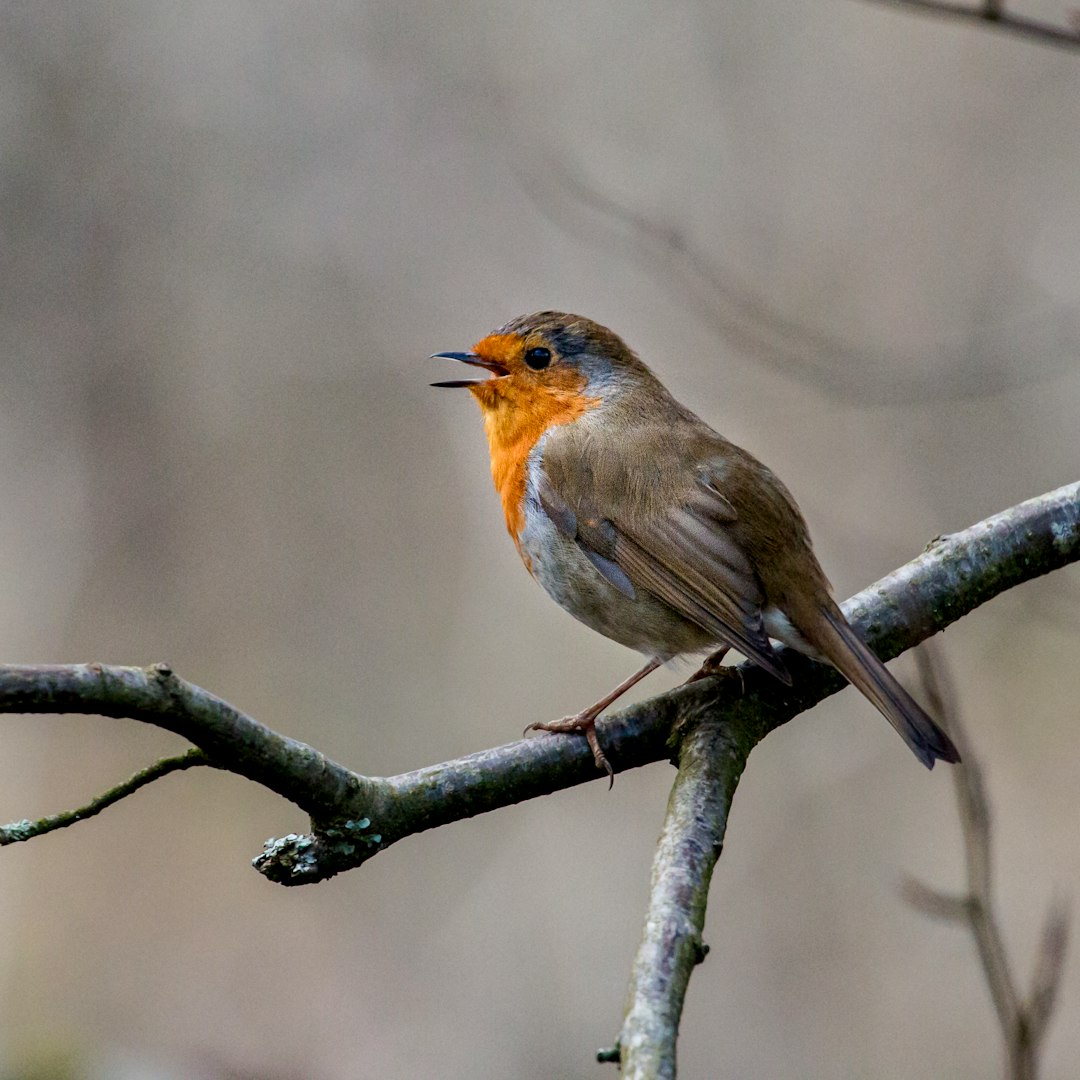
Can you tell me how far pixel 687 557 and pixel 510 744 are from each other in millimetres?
914

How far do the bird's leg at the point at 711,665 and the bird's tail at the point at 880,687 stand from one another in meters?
0.24

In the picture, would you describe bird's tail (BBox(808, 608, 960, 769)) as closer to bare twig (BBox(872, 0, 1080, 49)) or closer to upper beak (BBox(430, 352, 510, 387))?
bare twig (BBox(872, 0, 1080, 49))

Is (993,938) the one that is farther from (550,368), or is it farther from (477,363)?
(477,363)

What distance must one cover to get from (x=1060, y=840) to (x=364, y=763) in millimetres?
3126

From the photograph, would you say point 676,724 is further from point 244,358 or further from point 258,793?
point 244,358

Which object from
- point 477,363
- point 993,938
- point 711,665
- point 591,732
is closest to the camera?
point 993,938

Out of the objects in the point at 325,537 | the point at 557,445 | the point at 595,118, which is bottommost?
the point at 557,445

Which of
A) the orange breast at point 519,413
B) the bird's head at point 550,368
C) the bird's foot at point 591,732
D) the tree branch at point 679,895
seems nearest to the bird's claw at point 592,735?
the bird's foot at point 591,732

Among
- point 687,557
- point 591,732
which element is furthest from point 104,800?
point 687,557

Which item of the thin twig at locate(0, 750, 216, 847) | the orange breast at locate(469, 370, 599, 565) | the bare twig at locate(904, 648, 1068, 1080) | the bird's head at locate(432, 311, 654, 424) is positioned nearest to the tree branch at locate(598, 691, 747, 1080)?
the bare twig at locate(904, 648, 1068, 1080)

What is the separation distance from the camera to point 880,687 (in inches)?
106

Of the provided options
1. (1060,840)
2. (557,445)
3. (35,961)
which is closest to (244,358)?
(35,961)

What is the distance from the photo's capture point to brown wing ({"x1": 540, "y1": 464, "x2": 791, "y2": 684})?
9.93ft

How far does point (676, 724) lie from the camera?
103 inches
